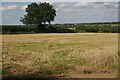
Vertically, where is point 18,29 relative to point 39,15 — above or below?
below

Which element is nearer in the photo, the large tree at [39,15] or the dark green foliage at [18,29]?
the dark green foliage at [18,29]

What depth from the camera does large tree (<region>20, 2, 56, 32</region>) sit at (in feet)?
214

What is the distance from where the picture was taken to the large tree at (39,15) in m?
65.2

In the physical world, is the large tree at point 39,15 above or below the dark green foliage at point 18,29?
above

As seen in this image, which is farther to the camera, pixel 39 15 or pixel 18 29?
pixel 39 15

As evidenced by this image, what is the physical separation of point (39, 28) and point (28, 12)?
5817 mm

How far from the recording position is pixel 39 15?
65688 mm

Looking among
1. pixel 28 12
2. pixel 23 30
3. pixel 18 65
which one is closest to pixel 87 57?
pixel 18 65

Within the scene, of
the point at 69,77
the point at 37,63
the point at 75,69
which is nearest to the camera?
the point at 69,77

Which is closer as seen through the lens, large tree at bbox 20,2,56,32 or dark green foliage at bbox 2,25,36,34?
dark green foliage at bbox 2,25,36,34

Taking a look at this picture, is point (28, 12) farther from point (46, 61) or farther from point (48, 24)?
point (46, 61)

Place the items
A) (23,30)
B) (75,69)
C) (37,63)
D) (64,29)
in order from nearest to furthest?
(75,69)
(37,63)
(23,30)
(64,29)

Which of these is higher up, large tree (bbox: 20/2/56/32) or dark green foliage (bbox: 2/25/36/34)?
large tree (bbox: 20/2/56/32)

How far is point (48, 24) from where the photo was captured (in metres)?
65.3
